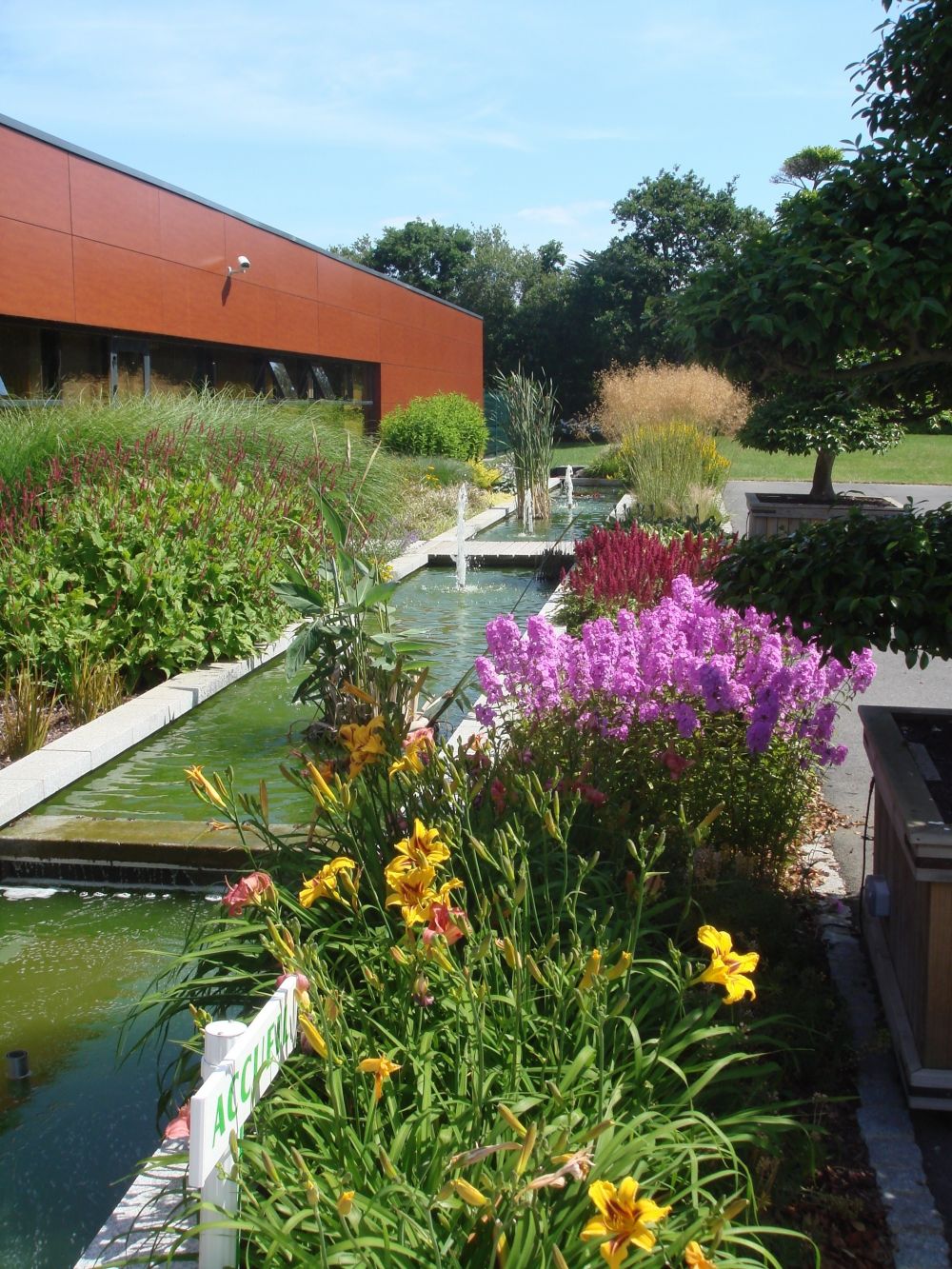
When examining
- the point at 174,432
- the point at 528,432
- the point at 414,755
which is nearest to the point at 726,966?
the point at 414,755

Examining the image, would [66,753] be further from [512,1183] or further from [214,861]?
[512,1183]

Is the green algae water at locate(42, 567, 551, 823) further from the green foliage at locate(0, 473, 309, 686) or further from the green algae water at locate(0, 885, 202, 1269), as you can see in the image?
the green algae water at locate(0, 885, 202, 1269)

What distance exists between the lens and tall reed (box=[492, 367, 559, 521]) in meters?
17.1

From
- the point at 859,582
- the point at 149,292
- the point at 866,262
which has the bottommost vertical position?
the point at 859,582

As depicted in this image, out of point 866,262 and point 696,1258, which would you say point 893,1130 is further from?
point 866,262

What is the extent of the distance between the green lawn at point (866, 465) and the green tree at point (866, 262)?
2053 centimetres

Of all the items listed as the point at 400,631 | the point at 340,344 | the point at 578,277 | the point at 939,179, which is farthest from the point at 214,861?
the point at 578,277

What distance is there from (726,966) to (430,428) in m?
20.0

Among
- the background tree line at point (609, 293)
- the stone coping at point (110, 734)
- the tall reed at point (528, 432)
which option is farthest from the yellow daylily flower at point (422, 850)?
the background tree line at point (609, 293)

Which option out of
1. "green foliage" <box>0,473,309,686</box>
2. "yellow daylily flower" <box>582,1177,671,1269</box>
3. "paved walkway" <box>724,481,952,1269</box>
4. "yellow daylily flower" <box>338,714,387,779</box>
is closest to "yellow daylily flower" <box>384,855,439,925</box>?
"yellow daylily flower" <box>582,1177,671,1269</box>

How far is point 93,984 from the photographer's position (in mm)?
3881

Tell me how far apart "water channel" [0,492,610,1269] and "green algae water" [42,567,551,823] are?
1 centimetres

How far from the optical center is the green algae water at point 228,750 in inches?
211

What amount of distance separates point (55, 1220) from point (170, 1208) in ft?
1.96
